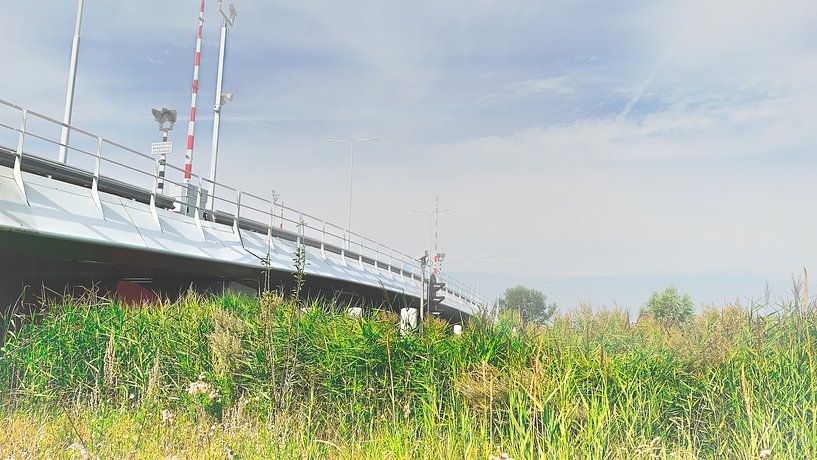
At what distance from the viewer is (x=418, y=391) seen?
24.1 feet

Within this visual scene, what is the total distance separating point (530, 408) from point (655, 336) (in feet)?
11.3

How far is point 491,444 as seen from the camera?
5.84 m

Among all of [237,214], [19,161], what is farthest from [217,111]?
[19,161]

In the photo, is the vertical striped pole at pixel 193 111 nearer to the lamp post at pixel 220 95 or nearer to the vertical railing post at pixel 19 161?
the lamp post at pixel 220 95

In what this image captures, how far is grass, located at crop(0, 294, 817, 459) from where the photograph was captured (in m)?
6.10

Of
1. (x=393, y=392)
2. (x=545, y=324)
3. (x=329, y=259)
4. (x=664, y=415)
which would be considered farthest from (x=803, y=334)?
(x=329, y=259)

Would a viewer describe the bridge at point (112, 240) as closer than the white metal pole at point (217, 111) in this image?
Yes

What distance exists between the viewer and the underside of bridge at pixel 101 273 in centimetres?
1178

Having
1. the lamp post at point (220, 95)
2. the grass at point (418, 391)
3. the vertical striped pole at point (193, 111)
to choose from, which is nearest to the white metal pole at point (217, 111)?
the lamp post at point (220, 95)

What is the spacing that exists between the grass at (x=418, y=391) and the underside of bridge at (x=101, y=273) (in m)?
1.59

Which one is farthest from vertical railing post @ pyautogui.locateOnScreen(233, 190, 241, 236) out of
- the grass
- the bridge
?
the grass

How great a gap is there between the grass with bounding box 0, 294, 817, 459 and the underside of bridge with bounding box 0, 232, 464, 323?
5.21ft

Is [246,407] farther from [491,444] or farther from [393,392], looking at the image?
[491,444]

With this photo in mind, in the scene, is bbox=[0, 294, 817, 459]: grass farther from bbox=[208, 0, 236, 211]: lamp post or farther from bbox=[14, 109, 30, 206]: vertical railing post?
bbox=[208, 0, 236, 211]: lamp post
